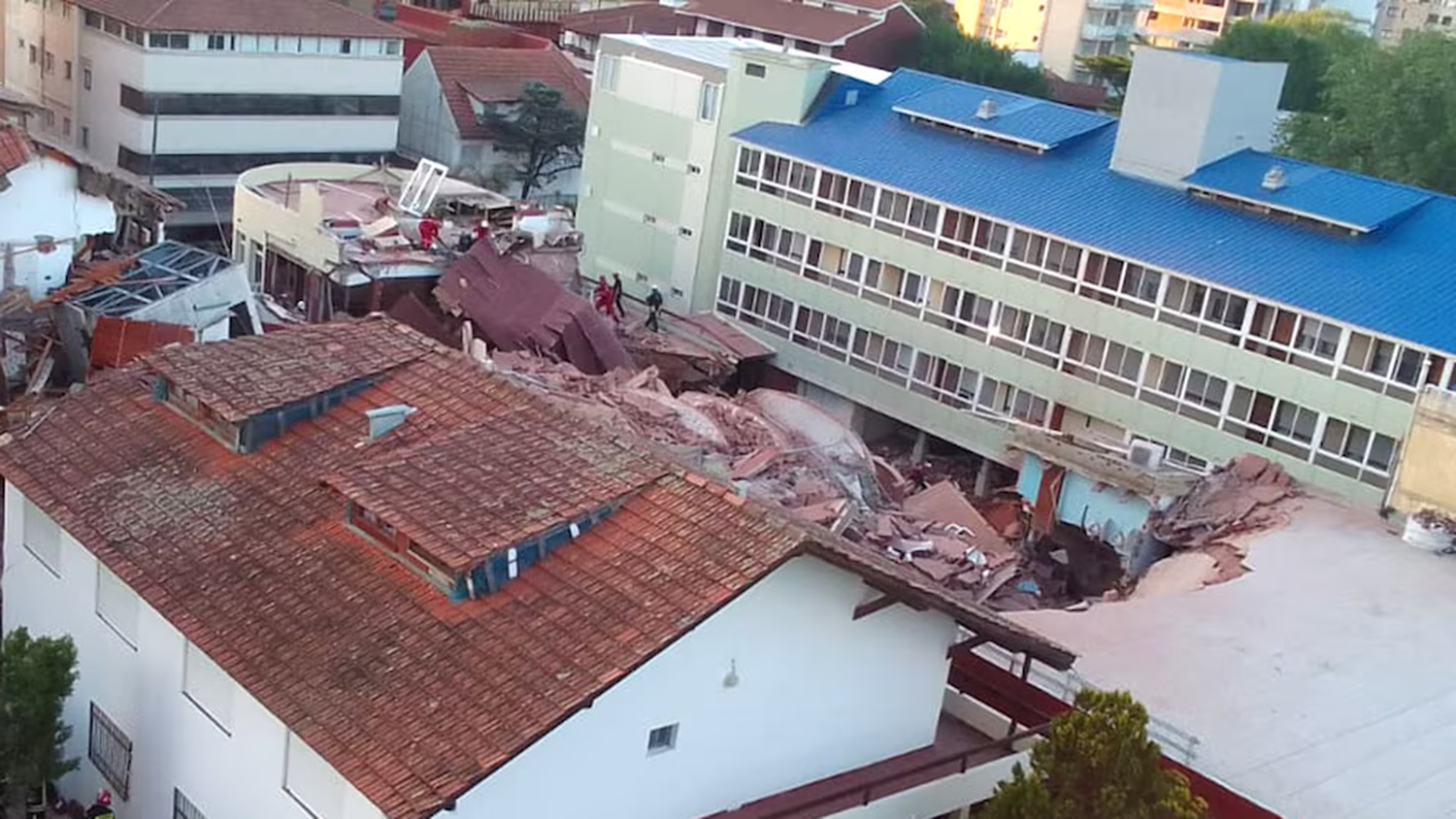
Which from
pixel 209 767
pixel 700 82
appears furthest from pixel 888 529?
pixel 700 82

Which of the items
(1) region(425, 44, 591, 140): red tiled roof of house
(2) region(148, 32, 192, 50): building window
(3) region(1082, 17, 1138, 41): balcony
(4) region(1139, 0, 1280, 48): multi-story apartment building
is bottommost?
(1) region(425, 44, 591, 140): red tiled roof of house

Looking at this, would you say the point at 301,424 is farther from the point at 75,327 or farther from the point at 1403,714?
the point at 1403,714

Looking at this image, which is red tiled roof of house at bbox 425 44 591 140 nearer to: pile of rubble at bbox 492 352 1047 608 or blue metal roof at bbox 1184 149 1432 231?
pile of rubble at bbox 492 352 1047 608

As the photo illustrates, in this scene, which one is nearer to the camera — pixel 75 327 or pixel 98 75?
pixel 75 327

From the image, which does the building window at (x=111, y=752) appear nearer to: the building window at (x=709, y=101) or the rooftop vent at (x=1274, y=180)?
the rooftop vent at (x=1274, y=180)

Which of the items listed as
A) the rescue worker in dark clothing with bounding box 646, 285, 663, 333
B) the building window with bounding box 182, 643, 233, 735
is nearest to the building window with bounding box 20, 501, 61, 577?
the building window with bounding box 182, 643, 233, 735

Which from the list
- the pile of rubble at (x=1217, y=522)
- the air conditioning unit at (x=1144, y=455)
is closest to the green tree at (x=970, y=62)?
the air conditioning unit at (x=1144, y=455)
